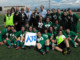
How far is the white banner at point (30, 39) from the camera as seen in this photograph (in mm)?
5262

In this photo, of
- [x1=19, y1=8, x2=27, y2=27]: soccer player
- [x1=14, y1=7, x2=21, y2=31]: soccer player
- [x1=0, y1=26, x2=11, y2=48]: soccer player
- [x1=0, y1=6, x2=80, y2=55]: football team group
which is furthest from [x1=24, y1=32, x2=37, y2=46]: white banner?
[x1=14, y1=7, x2=21, y2=31]: soccer player

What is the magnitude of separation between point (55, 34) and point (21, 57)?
2.00m

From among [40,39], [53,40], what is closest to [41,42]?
[40,39]

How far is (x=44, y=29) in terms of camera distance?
548 cm

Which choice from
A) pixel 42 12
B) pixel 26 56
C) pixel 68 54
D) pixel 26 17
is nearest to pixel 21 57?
pixel 26 56

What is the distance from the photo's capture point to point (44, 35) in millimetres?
5285

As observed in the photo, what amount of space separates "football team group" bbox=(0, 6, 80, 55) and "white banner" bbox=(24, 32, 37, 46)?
177 mm

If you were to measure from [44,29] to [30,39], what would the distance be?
2.69 feet

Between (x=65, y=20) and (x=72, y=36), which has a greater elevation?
(x=65, y=20)

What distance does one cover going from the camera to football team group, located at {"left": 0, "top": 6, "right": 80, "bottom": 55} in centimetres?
507

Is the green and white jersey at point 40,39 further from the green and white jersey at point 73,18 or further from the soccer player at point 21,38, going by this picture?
the green and white jersey at point 73,18

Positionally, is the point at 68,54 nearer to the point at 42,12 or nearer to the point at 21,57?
the point at 21,57

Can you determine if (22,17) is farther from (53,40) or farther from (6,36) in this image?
(53,40)

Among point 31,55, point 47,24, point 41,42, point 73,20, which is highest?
point 73,20
